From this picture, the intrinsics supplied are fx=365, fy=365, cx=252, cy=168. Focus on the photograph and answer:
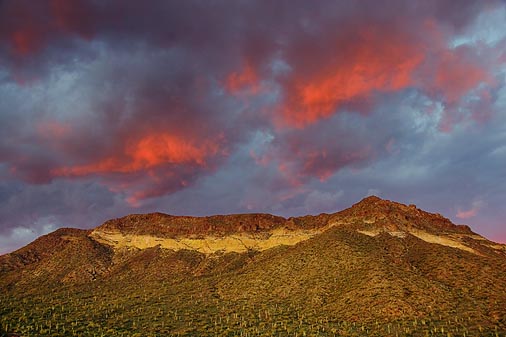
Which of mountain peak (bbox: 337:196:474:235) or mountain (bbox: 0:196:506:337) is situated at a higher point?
mountain peak (bbox: 337:196:474:235)

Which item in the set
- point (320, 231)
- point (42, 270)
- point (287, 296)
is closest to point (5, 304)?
point (42, 270)

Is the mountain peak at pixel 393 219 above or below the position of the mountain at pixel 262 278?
above

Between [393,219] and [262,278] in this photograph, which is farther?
[393,219]

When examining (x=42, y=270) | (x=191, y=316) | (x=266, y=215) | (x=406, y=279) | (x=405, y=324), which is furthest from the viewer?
(x=266, y=215)

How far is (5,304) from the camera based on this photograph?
75.9 metres

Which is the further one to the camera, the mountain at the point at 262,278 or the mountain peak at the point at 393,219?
the mountain peak at the point at 393,219

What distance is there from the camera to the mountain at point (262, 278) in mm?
57156

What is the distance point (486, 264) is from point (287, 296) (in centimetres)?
4427

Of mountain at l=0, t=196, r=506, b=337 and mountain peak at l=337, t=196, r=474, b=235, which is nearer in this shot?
mountain at l=0, t=196, r=506, b=337

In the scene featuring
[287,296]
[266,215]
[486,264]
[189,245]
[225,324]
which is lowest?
[225,324]

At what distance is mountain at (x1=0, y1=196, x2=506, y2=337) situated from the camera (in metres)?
57.2

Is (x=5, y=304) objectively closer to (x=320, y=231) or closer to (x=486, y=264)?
(x=320, y=231)

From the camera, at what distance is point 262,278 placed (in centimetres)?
8619

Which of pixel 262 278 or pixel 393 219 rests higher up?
pixel 393 219
